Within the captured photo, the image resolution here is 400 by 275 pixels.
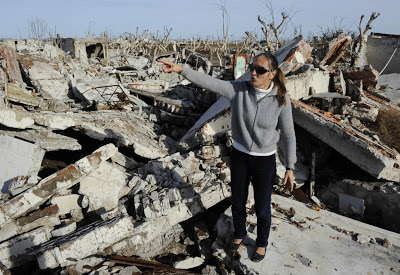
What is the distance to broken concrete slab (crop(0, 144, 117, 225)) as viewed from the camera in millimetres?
3217

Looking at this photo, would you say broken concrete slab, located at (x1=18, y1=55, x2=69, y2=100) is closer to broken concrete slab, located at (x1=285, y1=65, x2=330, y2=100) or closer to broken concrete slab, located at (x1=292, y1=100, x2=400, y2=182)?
broken concrete slab, located at (x1=285, y1=65, x2=330, y2=100)

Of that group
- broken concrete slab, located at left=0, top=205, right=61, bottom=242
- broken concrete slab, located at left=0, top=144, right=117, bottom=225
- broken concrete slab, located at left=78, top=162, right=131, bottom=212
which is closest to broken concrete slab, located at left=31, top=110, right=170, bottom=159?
broken concrete slab, located at left=78, top=162, right=131, bottom=212

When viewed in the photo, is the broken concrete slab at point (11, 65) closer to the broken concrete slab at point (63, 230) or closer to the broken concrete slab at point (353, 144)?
the broken concrete slab at point (63, 230)

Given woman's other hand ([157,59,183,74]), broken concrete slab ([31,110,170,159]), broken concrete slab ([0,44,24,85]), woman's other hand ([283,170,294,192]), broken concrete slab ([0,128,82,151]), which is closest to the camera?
woman's other hand ([157,59,183,74])

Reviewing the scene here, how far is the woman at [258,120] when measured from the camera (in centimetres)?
219

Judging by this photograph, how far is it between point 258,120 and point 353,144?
2023 mm

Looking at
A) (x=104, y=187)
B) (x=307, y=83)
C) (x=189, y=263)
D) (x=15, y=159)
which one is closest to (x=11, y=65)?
(x=15, y=159)

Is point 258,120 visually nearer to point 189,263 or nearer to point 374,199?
point 189,263

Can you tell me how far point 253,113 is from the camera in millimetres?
2219

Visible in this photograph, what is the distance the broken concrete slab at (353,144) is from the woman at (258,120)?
1592 mm

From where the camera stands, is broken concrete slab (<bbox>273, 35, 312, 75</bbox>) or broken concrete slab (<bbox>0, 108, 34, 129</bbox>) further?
broken concrete slab (<bbox>273, 35, 312, 75</bbox>)

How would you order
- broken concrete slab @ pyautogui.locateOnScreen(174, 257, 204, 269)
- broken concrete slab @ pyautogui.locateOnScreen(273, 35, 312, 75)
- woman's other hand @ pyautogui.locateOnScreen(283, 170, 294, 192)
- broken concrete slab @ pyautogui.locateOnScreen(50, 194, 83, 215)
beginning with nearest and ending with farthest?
woman's other hand @ pyautogui.locateOnScreen(283, 170, 294, 192) < broken concrete slab @ pyautogui.locateOnScreen(174, 257, 204, 269) < broken concrete slab @ pyautogui.locateOnScreen(50, 194, 83, 215) < broken concrete slab @ pyautogui.locateOnScreen(273, 35, 312, 75)

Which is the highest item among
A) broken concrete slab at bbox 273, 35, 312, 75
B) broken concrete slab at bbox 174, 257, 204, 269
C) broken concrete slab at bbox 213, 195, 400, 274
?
broken concrete slab at bbox 273, 35, 312, 75

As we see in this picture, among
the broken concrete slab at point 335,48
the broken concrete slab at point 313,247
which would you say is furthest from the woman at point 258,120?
the broken concrete slab at point 335,48
